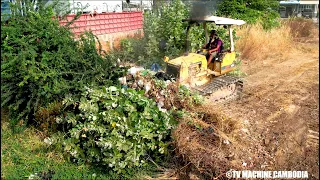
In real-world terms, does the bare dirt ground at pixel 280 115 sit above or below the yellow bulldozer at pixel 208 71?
below

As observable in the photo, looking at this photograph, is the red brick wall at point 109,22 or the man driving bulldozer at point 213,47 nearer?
the man driving bulldozer at point 213,47

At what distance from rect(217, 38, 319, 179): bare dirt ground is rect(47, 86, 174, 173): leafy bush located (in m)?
1.50

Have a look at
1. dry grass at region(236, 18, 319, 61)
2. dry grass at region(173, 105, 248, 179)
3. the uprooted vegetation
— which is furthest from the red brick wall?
dry grass at region(173, 105, 248, 179)

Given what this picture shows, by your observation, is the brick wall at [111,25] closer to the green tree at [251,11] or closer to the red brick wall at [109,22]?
the red brick wall at [109,22]

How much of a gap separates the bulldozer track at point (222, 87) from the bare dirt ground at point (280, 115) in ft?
0.72

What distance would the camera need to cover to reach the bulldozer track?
6789 millimetres

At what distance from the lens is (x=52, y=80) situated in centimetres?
544

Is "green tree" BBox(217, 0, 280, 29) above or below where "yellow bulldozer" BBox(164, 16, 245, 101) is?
above

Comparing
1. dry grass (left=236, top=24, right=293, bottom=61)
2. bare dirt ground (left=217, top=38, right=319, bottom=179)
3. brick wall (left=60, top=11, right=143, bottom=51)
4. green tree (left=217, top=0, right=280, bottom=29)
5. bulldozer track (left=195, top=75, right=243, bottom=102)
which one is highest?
green tree (left=217, top=0, right=280, bottom=29)

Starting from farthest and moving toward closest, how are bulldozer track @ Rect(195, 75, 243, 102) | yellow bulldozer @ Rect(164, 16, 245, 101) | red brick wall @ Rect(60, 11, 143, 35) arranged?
red brick wall @ Rect(60, 11, 143, 35) → yellow bulldozer @ Rect(164, 16, 245, 101) → bulldozer track @ Rect(195, 75, 243, 102)

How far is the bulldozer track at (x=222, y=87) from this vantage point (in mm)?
6789

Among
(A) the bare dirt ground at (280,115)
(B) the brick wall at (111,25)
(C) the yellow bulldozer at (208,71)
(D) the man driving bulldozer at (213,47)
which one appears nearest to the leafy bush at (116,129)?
(A) the bare dirt ground at (280,115)

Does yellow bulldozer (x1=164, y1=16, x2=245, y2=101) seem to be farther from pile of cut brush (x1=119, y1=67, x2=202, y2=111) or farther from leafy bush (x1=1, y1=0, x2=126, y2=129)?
leafy bush (x1=1, y1=0, x2=126, y2=129)

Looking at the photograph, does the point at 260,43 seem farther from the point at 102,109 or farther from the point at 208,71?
the point at 102,109
